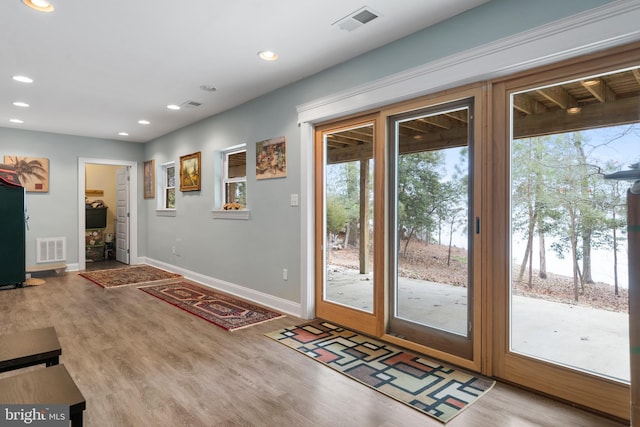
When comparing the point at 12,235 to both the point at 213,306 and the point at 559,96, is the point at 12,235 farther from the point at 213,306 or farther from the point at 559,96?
the point at 559,96

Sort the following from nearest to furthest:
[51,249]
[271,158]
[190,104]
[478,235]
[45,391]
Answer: [45,391]
[478,235]
[271,158]
[190,104]
[51,249]

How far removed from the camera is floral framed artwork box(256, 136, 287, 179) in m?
3.99

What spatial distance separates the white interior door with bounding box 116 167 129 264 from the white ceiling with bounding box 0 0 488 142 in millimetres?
2941

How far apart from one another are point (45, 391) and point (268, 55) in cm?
288

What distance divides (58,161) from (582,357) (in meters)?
7.88

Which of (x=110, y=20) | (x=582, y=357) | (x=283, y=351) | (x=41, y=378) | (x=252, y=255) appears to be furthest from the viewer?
(x=252, y=255)

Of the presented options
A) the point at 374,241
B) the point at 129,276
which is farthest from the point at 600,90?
the point at 129,276

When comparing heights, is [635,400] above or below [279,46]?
below

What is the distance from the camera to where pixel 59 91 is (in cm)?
416

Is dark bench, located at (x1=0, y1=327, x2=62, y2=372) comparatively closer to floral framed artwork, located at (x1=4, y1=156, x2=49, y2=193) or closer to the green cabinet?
the green cabinet

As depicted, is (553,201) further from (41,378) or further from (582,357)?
(41,378)

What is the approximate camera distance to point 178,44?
298cm

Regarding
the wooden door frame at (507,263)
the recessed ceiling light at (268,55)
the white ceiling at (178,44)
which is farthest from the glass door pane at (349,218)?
the wooden door frame at (507,263)

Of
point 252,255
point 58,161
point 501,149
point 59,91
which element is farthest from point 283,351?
point 58,161
